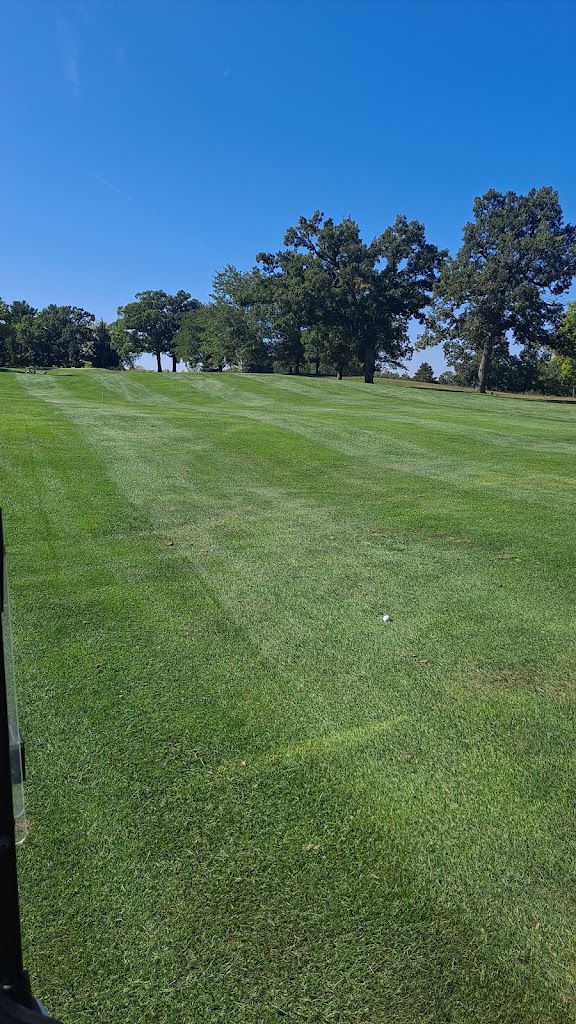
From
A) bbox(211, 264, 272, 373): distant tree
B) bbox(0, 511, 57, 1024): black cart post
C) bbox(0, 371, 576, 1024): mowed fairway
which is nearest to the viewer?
bbox(0, 511, 57, 1024): black cart post

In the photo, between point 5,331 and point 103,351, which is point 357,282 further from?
point 103,351

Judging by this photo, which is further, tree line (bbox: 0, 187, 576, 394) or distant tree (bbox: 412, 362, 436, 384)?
distant tree (bbox: 412, 362, 436, 384)

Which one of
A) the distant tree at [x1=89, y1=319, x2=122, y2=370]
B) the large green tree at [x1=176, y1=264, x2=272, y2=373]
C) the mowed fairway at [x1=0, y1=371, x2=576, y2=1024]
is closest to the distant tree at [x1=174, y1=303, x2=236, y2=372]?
the large green tree at [x1=176, y1=264, x2=272, y2=373]

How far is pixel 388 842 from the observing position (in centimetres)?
217

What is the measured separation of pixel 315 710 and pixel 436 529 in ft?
11.4

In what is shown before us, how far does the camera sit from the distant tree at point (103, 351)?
289 ft

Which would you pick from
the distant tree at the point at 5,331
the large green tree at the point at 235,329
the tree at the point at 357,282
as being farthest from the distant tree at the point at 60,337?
the tree at the point at 357,282

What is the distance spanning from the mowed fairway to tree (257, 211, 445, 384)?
3952 centimetres

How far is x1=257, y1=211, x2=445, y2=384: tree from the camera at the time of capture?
42250 mm

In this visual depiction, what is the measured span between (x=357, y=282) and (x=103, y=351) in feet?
191

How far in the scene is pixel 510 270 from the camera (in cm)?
3994

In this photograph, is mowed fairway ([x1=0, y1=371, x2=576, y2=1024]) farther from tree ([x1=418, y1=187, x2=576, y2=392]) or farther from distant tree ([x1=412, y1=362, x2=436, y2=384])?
distant tree ([x1=412, y1=362, x2=436, y2=384])

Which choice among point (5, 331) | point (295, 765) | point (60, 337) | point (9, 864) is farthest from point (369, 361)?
point (60, 337)

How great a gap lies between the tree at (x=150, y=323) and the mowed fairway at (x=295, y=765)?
79331mm
